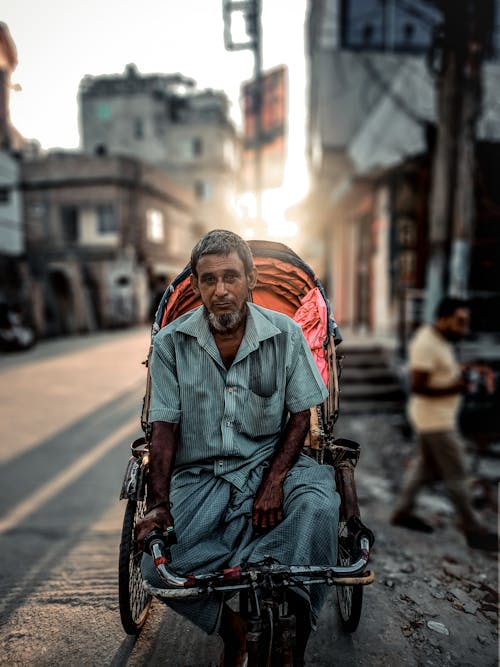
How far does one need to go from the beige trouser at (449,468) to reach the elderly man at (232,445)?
204cm

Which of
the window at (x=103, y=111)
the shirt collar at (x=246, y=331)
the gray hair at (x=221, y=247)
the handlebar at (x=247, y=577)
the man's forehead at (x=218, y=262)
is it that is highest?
the window at (x=103, y=111)

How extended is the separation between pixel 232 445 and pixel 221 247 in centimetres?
79

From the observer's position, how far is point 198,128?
117 ft

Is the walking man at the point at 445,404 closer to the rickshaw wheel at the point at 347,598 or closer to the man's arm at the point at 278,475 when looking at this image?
the rickshaw wheel at the point at 347,598

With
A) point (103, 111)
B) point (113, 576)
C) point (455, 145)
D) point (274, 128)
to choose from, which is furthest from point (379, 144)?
point (103, 111)

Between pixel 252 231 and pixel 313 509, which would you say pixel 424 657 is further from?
pixel 252 231

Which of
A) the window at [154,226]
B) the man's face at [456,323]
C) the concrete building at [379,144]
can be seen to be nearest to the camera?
the man's face at [456,323]

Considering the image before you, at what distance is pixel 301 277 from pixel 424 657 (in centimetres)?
189

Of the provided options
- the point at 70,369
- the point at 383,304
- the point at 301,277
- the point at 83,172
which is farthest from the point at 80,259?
the point at 301,277

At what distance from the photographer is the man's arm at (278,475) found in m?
1.77

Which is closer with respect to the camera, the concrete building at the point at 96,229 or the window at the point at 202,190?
the concrete building at the point at 96,229

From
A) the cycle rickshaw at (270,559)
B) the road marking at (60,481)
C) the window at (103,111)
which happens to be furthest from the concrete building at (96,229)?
the cycle rickshaw at (270,559)

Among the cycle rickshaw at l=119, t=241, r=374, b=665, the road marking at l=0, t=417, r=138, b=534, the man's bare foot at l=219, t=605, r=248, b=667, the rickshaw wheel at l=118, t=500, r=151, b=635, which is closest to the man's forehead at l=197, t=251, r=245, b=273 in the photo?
the cycle rickshaw at l=119, t=241, r=374, b=665

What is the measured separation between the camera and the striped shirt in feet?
6.15
